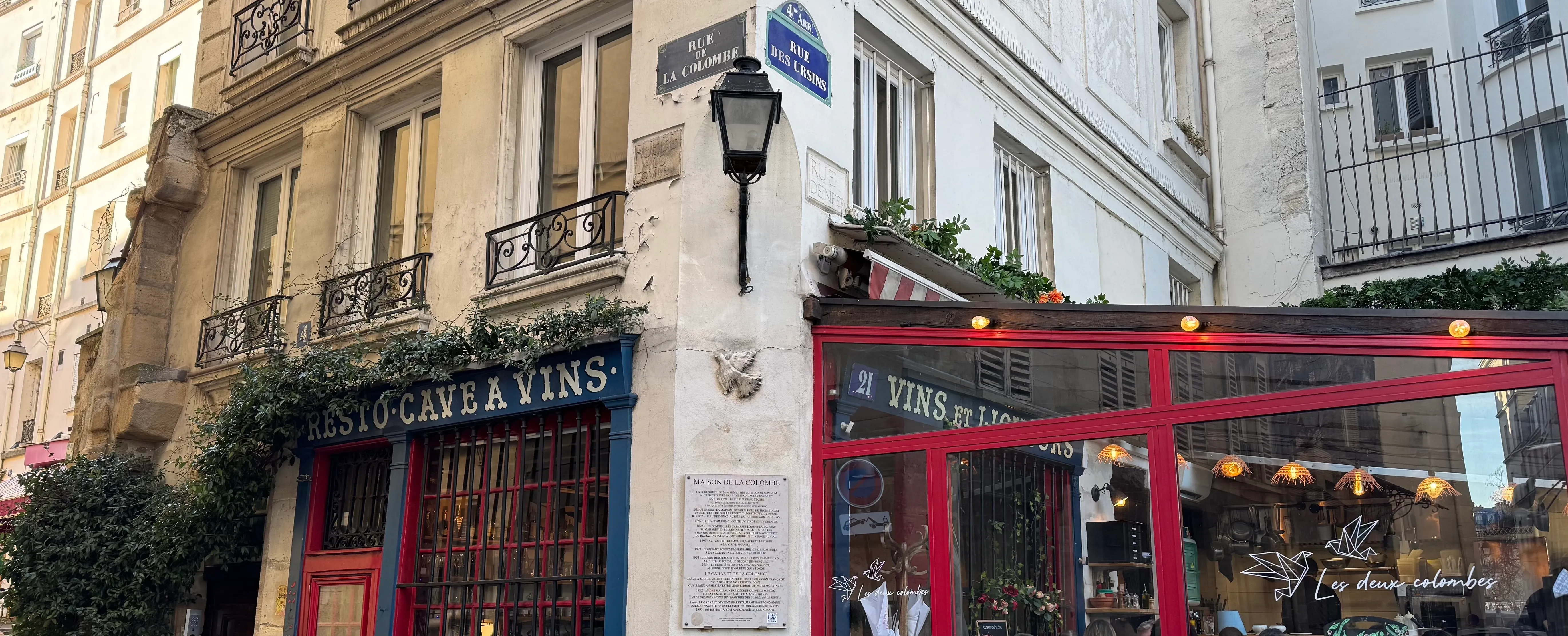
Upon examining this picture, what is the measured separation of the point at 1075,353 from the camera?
5.98m

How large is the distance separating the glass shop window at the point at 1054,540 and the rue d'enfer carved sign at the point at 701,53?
2540mm

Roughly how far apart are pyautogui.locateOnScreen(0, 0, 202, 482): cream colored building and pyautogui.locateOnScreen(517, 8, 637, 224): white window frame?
13258 mm

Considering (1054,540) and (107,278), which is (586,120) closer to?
(1054,540)

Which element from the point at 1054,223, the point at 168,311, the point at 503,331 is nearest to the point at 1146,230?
the point at 1054,223

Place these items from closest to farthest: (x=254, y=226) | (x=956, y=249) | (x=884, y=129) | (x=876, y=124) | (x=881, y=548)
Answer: (x=881, y=548) → (x=956, y=249) → (x=876, y=124) → (x=884, y=129) → (x=254, y=226)

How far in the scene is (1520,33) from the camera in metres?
13.7

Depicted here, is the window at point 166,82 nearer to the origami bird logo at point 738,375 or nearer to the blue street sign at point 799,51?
the blue street sign at point 799,51

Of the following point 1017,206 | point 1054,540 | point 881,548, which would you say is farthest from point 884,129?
point 1054,540

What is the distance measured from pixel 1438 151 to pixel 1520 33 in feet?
5.07

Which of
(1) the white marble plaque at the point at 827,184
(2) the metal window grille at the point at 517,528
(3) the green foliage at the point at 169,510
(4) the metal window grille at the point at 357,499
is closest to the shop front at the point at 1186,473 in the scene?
(1) the white marble plaque at the point at 827,184

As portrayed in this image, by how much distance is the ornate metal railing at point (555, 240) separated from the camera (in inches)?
285

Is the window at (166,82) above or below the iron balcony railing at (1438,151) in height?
above

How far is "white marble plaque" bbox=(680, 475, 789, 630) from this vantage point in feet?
20.4

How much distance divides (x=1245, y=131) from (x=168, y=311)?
1087cm
